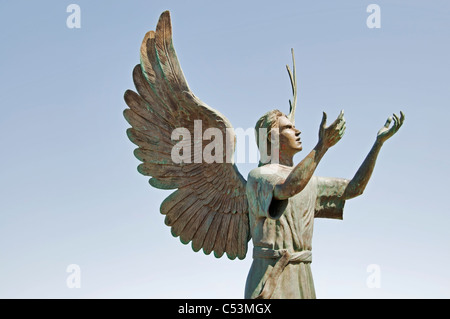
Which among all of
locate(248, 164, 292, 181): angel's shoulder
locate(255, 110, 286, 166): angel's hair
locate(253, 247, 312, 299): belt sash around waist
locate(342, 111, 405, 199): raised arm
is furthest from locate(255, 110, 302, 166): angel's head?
locate(253, 247, 312, 299): belt sash around waist

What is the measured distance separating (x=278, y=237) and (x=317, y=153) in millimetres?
939

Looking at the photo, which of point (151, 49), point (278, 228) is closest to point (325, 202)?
point (278, 228)

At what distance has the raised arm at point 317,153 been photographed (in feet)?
20.7

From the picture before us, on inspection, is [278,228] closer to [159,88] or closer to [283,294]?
[283,294]

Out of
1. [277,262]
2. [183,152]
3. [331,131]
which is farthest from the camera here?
[183,152]

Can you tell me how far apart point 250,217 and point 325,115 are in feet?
4.50

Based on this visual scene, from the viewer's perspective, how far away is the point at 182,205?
25.0 ft

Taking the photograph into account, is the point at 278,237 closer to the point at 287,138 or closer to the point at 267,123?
the point at 287,138

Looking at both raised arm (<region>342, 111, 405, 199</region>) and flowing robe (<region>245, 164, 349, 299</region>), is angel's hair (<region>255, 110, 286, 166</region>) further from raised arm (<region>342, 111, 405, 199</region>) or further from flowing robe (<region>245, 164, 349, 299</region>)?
raised arm (<region>342, 111, 405, 199</region>)

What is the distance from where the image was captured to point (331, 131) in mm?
6324

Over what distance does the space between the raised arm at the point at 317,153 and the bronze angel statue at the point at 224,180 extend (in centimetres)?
27

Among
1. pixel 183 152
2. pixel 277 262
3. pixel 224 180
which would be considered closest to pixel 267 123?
pixel 224 180

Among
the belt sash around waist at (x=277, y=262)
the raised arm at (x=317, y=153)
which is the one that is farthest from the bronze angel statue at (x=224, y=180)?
the raised arm at (x=317, y=153)

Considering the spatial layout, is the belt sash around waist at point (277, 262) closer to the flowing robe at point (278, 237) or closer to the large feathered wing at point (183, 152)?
the flowing robe at point (278, 237)
